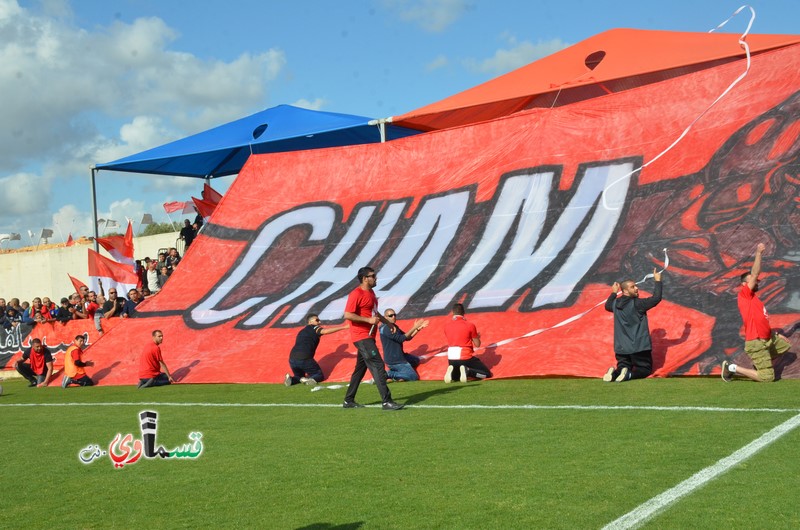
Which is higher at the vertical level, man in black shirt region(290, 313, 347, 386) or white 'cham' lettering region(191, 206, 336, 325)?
white 'cham' lettering region(191, 206, 336, 325)

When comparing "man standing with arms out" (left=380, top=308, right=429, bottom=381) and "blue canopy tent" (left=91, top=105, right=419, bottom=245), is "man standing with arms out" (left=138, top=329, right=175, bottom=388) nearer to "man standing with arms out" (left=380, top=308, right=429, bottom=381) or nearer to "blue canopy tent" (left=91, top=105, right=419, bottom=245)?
"man standing with arms out" (left=380, top=308, right=429, bottom=381)

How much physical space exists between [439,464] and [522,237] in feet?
33.1

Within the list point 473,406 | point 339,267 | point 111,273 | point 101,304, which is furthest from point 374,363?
point 111,273

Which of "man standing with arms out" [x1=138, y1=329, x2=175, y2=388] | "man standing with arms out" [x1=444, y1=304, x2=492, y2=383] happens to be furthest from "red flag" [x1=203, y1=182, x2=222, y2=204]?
"man standing with arms out" [x1=444, y1=304, x2=492, y2=383]

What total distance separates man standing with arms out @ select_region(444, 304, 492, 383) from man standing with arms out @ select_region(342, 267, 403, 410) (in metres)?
3.15

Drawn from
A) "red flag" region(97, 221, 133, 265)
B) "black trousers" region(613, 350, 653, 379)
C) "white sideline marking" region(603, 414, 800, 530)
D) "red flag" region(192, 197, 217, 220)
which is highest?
"red flag" region(192, 197, 217, 220)

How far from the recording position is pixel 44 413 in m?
14.1

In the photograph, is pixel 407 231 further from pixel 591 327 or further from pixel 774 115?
pixel 774 115

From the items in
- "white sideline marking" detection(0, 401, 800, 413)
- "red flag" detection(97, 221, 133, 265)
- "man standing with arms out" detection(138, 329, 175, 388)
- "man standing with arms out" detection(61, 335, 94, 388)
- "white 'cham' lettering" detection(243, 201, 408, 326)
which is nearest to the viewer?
"white sideline marking" detection(0, 401, 800, 413)

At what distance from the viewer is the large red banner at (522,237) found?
14133 millimetres

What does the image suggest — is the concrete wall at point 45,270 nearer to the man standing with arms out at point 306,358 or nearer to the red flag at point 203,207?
the red flag at point 203,207

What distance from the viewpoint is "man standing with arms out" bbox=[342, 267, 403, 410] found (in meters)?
11.4

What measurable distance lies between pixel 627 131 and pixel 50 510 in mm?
13511

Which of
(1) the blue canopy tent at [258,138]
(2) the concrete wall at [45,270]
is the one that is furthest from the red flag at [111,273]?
(2) the concrete wall at [45,270]
